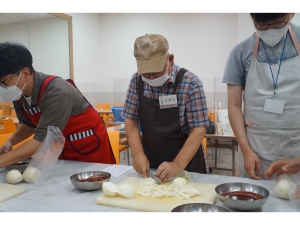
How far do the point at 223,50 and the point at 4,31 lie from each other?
15.4 ft

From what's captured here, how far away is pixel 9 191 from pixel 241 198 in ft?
3.30

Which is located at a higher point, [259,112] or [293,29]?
[293,29]

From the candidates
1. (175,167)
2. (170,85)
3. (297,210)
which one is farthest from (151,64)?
(297,210)

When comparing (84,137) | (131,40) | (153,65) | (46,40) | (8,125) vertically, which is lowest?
(8,125)

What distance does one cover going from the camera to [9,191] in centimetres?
125

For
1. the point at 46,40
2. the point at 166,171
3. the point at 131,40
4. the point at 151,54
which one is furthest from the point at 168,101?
the point at 131,40

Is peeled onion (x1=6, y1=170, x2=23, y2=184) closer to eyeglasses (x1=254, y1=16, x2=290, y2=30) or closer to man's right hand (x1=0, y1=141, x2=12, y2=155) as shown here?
man's right hand (x1=0, y1=141, x2=12, y2=155)

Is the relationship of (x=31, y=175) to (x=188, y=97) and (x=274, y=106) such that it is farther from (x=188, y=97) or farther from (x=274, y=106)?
(x=274, y=106)

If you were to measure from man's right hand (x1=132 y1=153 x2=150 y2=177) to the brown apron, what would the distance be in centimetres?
15

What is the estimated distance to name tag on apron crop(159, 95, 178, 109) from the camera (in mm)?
1520

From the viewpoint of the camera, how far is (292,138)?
1404 millimetres
